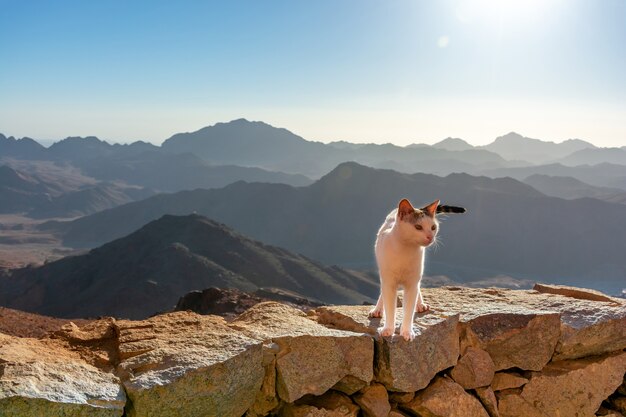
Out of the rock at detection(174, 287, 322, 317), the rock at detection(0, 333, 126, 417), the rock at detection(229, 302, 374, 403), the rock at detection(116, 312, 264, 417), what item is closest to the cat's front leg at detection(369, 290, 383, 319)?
the rock at detection(229, 302, 374, 403)

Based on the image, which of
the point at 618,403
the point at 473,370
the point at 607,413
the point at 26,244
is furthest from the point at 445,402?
the point at 26,244

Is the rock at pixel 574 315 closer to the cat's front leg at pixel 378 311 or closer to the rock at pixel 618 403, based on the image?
the rock at pixel 618 403

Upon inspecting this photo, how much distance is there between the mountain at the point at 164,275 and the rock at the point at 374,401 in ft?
164

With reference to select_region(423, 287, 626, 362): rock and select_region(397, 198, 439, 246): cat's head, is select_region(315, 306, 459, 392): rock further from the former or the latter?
select_region(397, 198, 439, 246): cat's head

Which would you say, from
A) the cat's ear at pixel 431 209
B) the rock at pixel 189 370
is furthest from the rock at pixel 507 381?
the rock at pixel 189 370

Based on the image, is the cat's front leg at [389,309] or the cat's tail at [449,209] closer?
the cat's front leg at [389,309]

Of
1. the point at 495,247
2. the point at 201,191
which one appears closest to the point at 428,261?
the point at 495,247

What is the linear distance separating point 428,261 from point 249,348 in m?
119

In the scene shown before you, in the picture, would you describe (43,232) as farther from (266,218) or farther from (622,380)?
(622,380)

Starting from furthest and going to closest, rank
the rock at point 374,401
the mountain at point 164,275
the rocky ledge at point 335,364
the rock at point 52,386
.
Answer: the mountain at point 164,275 → the rock at point 374,401 → the rocky ledge at point 335,364 → the rock at point 52,386

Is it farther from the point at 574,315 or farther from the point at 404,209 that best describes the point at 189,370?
the point at 574,315

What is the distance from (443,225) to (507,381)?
11679 cm

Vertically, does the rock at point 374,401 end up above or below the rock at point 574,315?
below

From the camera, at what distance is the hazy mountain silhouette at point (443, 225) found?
368 ft
